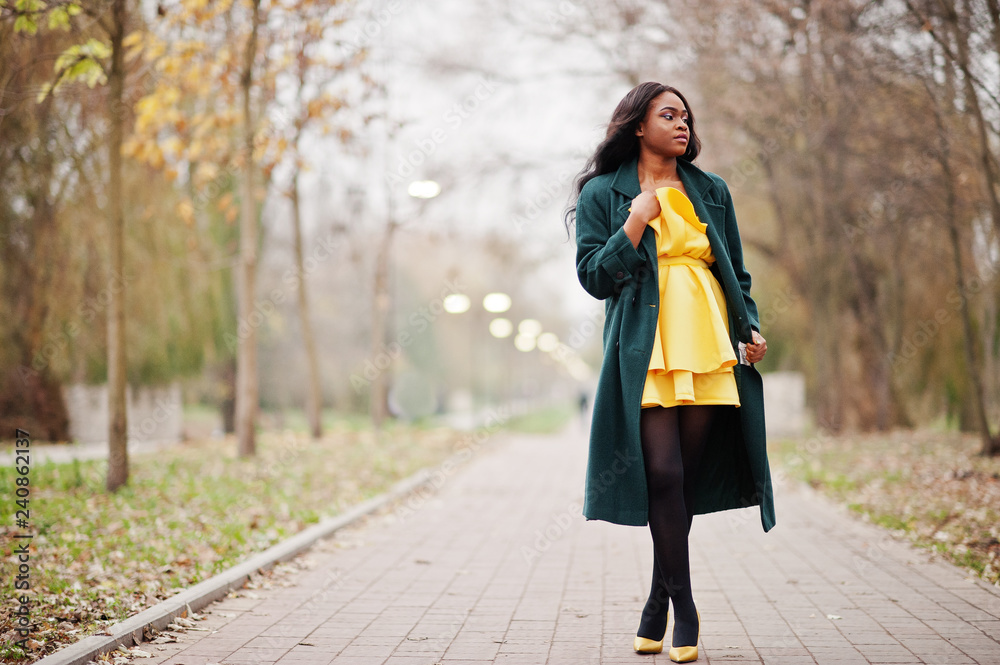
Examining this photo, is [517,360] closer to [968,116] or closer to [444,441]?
[444,441]

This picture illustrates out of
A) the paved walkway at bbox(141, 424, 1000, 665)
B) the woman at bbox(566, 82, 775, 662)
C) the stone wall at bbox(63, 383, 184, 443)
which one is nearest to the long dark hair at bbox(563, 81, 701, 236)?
the woman at bbox(566, 82, 775, 662)

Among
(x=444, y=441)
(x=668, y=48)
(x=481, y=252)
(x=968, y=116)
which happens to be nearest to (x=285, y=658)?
(x=968, y=116)

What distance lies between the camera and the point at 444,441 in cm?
1817

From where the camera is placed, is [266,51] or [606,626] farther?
[266,51]

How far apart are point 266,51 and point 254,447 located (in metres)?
5.57

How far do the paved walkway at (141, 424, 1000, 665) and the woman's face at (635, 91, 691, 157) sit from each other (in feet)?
6.62

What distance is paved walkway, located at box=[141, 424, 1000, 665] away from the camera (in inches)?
148

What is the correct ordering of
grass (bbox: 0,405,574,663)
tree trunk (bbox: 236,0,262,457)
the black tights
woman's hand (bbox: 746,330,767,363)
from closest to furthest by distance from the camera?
the black tights → woman's hand (bbox: 746,330,767,363) → grass (bbox: 0,405,574,663) → tree trunk (bbox: 236,0,262,457)

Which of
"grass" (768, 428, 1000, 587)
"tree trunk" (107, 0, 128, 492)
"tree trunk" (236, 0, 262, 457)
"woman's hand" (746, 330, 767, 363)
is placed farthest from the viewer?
"tree trunk" (236, 0, 262, 457)

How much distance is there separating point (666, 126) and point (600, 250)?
0.56 metres

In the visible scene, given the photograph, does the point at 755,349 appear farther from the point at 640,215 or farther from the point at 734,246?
the point at 640,215

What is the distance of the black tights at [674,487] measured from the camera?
3361 mm

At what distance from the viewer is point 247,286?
477 inches

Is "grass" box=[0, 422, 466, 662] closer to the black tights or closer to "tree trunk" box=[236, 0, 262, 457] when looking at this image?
"tree trunk" box=[236, 0, 262, 457]
